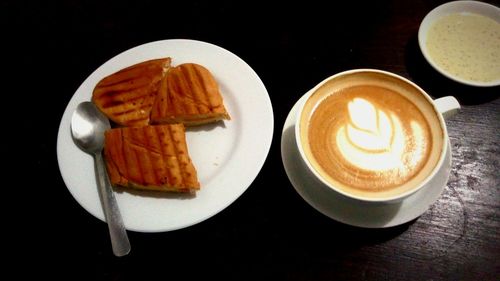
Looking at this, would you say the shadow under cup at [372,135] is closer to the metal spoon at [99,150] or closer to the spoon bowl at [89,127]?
the metal spoon at [99,150]

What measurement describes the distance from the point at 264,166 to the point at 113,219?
20.0 inches

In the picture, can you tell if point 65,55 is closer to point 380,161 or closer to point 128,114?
point 128,114

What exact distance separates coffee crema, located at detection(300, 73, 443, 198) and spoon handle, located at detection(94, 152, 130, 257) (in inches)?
23.7

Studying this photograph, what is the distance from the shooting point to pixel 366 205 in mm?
1099

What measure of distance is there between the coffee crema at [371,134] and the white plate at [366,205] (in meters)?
0.06

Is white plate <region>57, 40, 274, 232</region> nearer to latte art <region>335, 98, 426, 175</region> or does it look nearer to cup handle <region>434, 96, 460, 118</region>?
latte art <region>335, 98, 426, 175</region>

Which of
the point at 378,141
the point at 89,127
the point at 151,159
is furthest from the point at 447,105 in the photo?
the point at 89,127

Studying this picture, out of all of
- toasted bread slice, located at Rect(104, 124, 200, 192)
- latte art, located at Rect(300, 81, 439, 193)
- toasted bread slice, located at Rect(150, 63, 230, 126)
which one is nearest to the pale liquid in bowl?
latte art, located at Rect(300, 81, 439, 193)

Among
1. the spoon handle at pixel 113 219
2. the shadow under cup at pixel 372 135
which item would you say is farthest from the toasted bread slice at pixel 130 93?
the shadow under cup at pixel 372 135

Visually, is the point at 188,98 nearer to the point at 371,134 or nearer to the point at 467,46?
the point at 371,134

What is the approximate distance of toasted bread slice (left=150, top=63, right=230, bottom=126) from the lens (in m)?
1.37

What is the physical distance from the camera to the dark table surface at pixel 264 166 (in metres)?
1.17

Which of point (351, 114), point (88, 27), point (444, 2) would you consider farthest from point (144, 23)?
point (444, 2)

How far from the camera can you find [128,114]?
4.65ft
